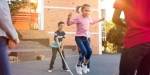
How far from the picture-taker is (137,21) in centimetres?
379

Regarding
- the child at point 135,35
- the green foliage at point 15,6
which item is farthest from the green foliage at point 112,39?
the child at point 135,35

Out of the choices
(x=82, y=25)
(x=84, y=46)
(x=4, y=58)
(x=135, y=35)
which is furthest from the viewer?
(x=82, y=25)

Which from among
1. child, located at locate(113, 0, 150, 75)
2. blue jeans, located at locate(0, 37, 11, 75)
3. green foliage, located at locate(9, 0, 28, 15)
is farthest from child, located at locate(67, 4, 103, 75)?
green foliage, located at locate(9, 0, 28, 15)

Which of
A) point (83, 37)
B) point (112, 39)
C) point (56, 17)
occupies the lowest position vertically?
point (112, 39)

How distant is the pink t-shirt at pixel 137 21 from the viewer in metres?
3.75

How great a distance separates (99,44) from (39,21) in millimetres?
3521

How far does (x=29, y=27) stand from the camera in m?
21.2

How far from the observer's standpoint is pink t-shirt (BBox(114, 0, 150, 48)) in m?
3.75

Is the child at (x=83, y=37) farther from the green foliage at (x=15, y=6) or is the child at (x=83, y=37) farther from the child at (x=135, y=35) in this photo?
the green foliage at (x=15, y=6)

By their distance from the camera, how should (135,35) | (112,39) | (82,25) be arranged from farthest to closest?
(112,39), (82,25), (135,35)

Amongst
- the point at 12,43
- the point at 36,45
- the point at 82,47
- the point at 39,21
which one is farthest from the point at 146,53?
the point at 39,21

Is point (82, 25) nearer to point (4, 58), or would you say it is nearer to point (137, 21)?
point (4, 58)

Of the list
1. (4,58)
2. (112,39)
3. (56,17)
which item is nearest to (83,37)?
(4,58)

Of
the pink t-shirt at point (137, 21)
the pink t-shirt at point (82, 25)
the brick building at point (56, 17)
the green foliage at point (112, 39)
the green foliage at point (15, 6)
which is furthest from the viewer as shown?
the green foliage at point (112, 39)
